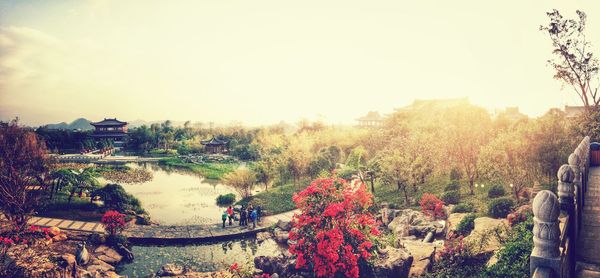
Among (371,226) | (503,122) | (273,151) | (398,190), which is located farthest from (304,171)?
(503,122)

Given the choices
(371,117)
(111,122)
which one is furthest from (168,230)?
(371,117)

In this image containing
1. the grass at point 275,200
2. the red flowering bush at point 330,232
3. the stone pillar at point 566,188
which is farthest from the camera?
the grass at point 275,200

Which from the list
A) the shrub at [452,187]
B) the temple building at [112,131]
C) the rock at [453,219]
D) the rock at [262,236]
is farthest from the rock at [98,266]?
the temple building at [112,131]

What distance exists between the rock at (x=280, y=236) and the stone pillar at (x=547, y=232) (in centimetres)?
1173

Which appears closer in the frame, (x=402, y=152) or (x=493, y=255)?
(x=493, y=255)

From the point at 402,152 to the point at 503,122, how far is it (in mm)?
17211

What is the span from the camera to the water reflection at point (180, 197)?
1882cm

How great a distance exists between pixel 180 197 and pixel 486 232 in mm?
19400

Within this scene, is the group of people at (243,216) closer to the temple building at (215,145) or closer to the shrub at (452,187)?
the shrub at (452,187)

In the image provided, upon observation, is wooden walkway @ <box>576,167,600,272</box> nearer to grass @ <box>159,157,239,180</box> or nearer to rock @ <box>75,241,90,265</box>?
rock @ <box>75,241,90,265</box>

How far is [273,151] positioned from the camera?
3275 centimetres

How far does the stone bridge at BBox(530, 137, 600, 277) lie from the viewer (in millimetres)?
3406

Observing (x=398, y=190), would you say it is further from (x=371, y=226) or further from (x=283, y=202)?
(x=371, y=226)

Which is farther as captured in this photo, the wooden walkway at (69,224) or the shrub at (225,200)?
the shrub at (225,200)
